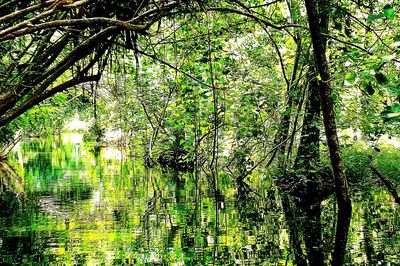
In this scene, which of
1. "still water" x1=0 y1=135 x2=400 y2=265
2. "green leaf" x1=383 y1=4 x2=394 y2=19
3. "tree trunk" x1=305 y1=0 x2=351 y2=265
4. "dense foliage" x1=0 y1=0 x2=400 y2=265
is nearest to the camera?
"green leaf" x1=383 y1=4 x2=394 y2=19

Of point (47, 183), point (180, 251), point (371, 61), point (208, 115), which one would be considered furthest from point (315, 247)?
point (47, 183)

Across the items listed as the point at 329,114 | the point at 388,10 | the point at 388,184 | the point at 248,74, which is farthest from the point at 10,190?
the point at 388,10

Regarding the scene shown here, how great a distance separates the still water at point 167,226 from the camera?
416 cm

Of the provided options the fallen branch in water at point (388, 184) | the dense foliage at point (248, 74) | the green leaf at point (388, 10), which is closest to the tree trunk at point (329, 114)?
the dense foliage at point (248, 74)

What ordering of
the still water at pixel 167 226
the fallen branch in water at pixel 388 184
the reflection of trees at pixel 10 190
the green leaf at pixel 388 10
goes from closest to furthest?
the green leaf at pixel 388 10
the still water at pixel 167 226
the fallen branch in water at pixel 388 184
the reflection of trees at pixel 10 190

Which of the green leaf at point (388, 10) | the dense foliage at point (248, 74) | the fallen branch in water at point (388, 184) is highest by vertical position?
the dense foliage at point (248, 74)

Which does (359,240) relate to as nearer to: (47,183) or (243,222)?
(243,222)

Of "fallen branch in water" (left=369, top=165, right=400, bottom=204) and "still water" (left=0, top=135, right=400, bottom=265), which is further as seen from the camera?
"fallen branch in water" (left=369, top=165, right=400, bottom=204)

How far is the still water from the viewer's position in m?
4.16

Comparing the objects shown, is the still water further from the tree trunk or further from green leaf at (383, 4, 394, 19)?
green leaf at (383, 4, 394, 19)

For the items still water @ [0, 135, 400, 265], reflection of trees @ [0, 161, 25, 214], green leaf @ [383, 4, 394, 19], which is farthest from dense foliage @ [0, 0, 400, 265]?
reflection of trees @ [0, 161, 25, 214]

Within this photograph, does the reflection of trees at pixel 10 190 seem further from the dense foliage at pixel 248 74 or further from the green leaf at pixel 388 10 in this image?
the green leaf at pixel 388 10

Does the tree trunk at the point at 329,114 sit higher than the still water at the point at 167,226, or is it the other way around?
the tree trunk at the point at 329,114

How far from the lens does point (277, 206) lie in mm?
7273
